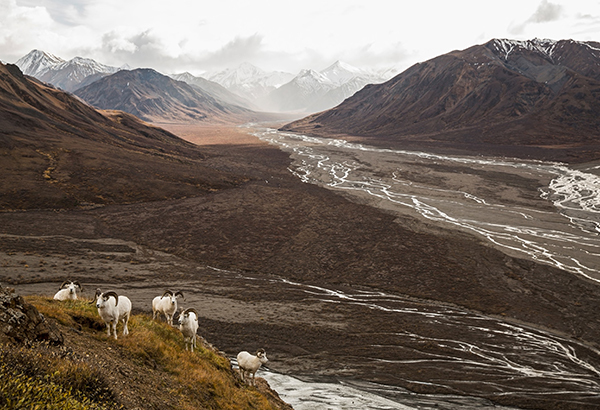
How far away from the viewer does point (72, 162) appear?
55625 millimetres

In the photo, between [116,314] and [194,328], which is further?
[194,328]

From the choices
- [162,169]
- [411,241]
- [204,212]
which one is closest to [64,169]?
[162,169]

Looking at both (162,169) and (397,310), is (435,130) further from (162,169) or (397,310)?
(397,310)

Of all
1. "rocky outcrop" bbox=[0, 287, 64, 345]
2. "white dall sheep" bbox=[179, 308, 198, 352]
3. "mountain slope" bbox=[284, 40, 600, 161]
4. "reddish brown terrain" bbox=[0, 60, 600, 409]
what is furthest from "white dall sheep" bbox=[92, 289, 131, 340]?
"mountain slope" bbox=[284, 40, 600, 161]

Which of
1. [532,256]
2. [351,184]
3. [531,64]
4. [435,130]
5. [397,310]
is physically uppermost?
[531,64]

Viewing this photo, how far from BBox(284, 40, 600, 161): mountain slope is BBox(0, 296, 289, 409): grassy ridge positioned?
100697 millimetres

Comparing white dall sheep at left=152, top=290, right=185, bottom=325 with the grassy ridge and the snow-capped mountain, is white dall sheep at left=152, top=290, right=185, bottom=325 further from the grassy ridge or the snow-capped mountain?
the snow-capped mountain

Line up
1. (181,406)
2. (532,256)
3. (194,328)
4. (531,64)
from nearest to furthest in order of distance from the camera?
(181,406)
(194,328)
(532,256)
(531,64)

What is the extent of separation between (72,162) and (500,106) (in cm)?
14111

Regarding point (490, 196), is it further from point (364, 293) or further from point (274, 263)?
point (274, 263)

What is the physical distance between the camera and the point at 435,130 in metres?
146

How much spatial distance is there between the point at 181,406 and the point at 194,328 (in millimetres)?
4063

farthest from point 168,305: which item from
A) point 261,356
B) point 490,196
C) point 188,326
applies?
point 490,196

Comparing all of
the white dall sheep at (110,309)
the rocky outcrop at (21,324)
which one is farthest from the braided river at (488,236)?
the rocky outcrop at (21,324)
